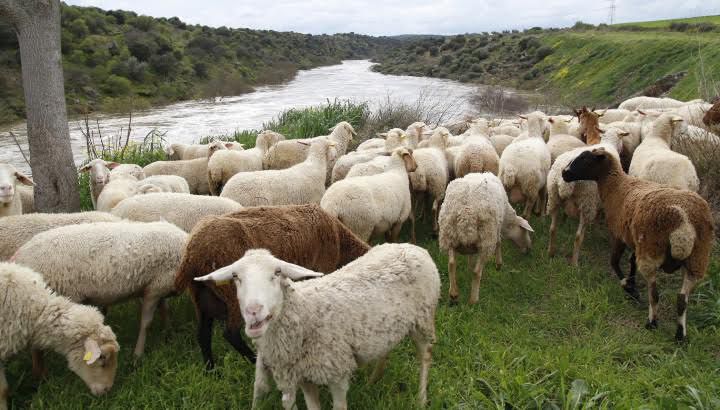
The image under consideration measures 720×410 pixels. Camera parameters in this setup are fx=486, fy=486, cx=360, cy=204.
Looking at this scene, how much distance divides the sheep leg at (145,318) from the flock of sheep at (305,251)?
11mm

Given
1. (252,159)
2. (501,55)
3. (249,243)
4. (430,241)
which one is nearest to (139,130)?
(252,159)

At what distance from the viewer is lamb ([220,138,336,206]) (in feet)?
18.2

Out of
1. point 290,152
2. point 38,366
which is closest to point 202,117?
point 290,152

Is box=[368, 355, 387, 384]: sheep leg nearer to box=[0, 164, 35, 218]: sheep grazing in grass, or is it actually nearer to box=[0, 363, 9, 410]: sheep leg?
box=[0, 363, 9, 410]: sheep leg

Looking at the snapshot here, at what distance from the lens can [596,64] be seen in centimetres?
2547

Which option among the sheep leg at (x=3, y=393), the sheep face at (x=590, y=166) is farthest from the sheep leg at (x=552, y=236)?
the sheep leg at (x=3, y=393)

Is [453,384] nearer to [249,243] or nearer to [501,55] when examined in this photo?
[249,243]

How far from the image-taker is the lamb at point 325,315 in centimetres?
247

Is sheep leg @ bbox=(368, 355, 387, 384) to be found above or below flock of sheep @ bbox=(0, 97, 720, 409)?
below

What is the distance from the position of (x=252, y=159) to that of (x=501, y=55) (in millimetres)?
34540

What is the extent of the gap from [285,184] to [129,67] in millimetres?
23311

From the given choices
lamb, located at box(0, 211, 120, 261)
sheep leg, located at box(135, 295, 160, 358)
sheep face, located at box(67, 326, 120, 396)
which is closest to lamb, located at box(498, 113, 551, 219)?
sheep leg, located at box(135, 295, 160, 358)

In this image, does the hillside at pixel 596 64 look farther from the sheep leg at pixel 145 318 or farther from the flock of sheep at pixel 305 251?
the sheep leg at pixel 145 318

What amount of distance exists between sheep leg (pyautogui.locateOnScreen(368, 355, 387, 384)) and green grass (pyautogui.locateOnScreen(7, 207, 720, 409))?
0.22 ft
